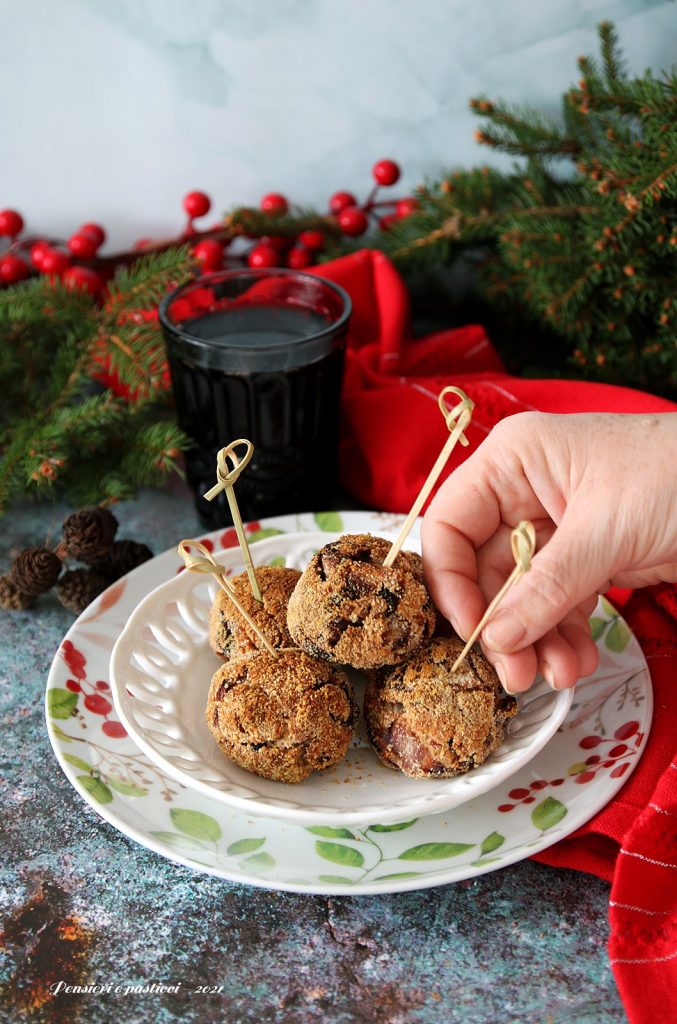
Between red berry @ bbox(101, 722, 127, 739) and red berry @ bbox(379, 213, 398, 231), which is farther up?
red berry @ bbox(379, 213, 398, 231)

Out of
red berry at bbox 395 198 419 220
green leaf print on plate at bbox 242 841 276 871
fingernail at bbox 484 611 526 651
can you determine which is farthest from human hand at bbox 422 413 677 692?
red berry at bbox 395 198 419 220

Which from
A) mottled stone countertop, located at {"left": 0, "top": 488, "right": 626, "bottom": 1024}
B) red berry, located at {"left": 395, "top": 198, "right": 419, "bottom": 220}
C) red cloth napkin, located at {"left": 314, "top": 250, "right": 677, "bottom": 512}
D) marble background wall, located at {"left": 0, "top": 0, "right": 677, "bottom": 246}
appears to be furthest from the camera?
red berry, located at {"left": 395, "top": 198, "right": 419, "bottom": 220}

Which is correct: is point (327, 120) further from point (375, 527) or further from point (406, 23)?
point (375, 527)

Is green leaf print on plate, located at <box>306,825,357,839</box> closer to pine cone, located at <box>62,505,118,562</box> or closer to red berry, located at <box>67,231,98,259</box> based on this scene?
pine cone, located at <box>62,505,118,562</box>

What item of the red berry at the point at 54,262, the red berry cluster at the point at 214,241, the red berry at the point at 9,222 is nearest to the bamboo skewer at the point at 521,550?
the red berry cluster at the point at 214,241

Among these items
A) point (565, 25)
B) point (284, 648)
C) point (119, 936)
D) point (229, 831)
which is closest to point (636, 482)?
point (284, 648)

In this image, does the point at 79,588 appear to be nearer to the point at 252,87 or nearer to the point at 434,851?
the point at 434,851
